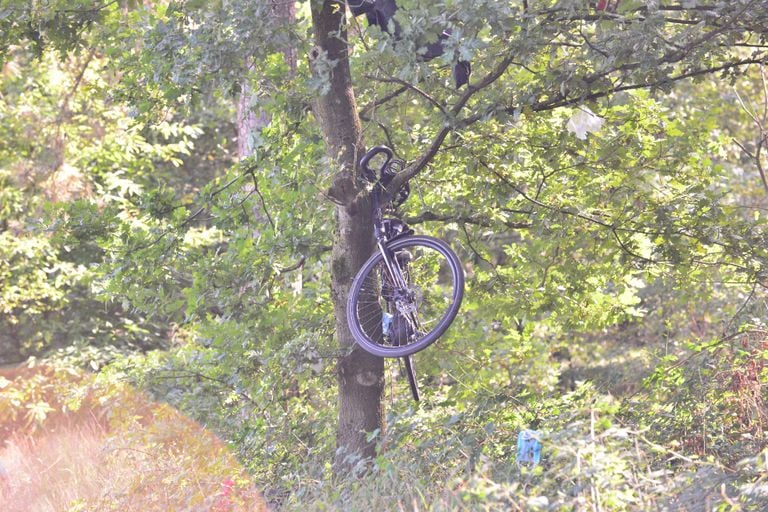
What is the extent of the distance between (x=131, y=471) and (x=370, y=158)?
296 centimetres

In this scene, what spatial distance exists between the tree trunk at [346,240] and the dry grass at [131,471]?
811 mm

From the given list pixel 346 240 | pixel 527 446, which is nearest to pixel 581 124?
Result: pixel 346 240

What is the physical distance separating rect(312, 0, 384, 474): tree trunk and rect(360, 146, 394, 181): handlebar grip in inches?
3.2

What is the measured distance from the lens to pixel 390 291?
5523 millimetres

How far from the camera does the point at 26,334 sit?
15828 mm

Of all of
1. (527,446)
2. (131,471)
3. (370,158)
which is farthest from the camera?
(131,471)

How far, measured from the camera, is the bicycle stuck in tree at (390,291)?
5.11m

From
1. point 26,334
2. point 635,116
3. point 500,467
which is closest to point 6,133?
point 26,334

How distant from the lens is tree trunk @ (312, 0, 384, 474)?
6.18m

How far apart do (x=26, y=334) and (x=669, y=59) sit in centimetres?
1297

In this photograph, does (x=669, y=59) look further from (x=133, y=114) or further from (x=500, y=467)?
(x=133, y=114)

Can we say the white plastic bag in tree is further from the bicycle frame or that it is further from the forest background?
the bicycle frame

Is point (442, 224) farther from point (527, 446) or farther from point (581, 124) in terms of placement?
point (527, 446)

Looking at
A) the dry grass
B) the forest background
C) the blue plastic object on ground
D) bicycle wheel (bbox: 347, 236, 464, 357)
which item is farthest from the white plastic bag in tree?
the dry grass
